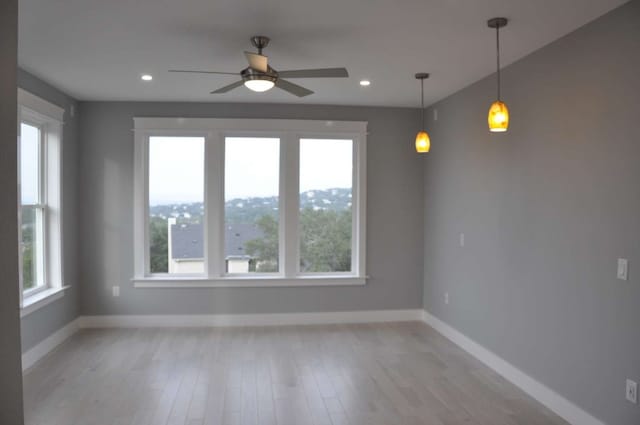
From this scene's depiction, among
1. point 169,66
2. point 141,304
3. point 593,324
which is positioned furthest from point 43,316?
point 593,324

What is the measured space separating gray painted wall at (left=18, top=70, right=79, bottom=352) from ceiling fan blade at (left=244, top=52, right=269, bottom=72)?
2.55 m

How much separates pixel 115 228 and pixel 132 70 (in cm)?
213

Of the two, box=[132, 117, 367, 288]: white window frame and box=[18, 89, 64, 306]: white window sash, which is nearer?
box=[18, 89, 64, 306]: white window sash

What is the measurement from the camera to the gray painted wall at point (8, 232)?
1.59 metres

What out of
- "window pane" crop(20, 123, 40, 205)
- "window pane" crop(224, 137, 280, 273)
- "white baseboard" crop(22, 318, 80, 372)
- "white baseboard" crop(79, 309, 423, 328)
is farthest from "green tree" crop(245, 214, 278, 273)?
"window pane" crop(20, 123, 40, 205)

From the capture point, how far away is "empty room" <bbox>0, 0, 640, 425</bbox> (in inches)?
112

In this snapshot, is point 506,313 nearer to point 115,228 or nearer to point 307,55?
point 307,55

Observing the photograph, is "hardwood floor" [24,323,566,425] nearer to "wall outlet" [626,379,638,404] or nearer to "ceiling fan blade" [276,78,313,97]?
"wall outlet" [626,379,638,404]

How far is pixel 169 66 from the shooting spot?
3.95 metres

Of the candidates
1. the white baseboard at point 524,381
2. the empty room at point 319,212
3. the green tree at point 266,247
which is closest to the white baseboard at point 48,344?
the empty room at point 319,212

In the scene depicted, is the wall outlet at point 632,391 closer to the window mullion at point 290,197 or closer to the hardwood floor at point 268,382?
the hardwood floor at point 268,382

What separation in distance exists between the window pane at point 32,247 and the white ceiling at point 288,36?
133 cm

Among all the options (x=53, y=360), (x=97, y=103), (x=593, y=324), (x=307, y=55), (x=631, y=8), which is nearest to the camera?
(x=631, y=8)

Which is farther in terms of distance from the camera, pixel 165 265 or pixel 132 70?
pixel 165 265
